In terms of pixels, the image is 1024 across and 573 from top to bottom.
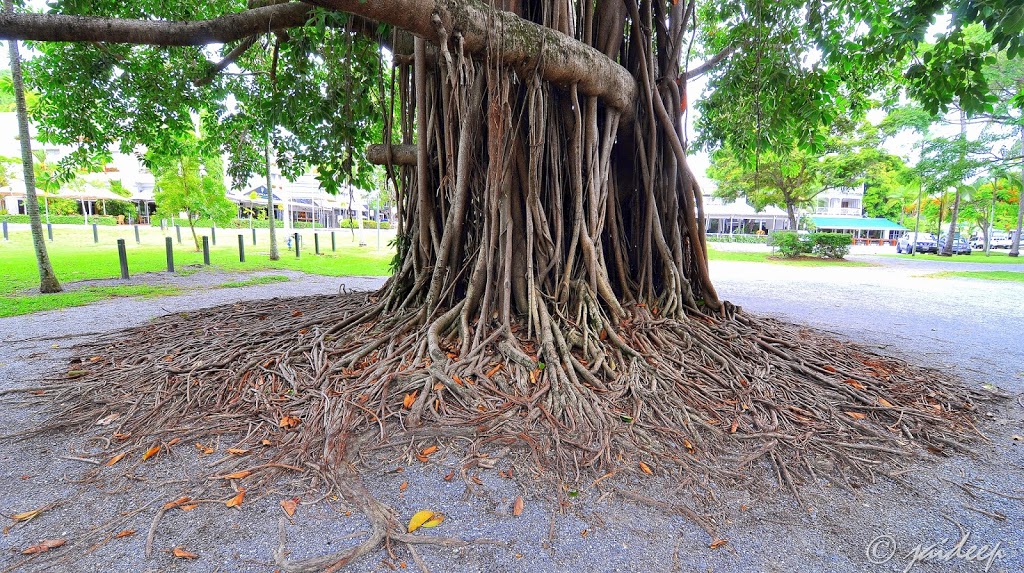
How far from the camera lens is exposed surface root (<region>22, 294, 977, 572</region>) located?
2107 mm

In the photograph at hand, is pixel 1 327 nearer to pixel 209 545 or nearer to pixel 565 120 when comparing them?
pixel 209 545

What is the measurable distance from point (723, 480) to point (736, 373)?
1117mm

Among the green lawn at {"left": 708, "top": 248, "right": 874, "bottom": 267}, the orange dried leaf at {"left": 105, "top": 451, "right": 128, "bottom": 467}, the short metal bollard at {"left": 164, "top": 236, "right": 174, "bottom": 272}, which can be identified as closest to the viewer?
the orange dried leaf at {"left": 105, "top": 451, "right": 128, "bottom": 467}

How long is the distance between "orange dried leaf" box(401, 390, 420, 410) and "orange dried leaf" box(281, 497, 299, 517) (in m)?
0.75

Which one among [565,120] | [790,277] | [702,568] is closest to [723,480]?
[702,568]

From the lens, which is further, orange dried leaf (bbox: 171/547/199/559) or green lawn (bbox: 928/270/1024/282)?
green lawn (bbox: 928/270/1024/282)

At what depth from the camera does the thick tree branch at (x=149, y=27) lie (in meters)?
2.69

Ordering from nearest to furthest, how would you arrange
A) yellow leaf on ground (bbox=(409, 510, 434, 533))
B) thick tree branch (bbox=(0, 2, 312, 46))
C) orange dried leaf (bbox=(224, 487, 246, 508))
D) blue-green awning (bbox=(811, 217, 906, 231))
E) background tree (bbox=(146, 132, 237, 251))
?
yellow leaf on ground (bbox=(409, 510, 434, 533)) → orange dried leaf (bbox=(224, 487, 246, 508)) → thick tree branch (bbox=(0, 2, 312, 46)) → background tree (bbox=(146, 132, 237, 251)) → blue-green awning (bbox=(811, 217, 906, 231))

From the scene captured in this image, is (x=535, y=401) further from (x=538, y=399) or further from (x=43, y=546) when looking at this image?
(x=43, y=546)

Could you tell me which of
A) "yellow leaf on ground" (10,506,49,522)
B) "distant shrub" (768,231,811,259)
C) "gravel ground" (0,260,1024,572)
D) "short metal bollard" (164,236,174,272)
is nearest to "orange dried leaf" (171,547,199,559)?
"gravel ground" (0,260,1024,572)

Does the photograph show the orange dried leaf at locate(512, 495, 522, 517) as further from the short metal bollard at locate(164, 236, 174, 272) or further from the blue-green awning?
the blue-green awning

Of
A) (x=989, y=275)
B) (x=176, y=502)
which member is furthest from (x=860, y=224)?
(x=176, y=502)

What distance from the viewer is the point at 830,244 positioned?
16.3 meters

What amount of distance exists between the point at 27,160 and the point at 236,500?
26.5ft
